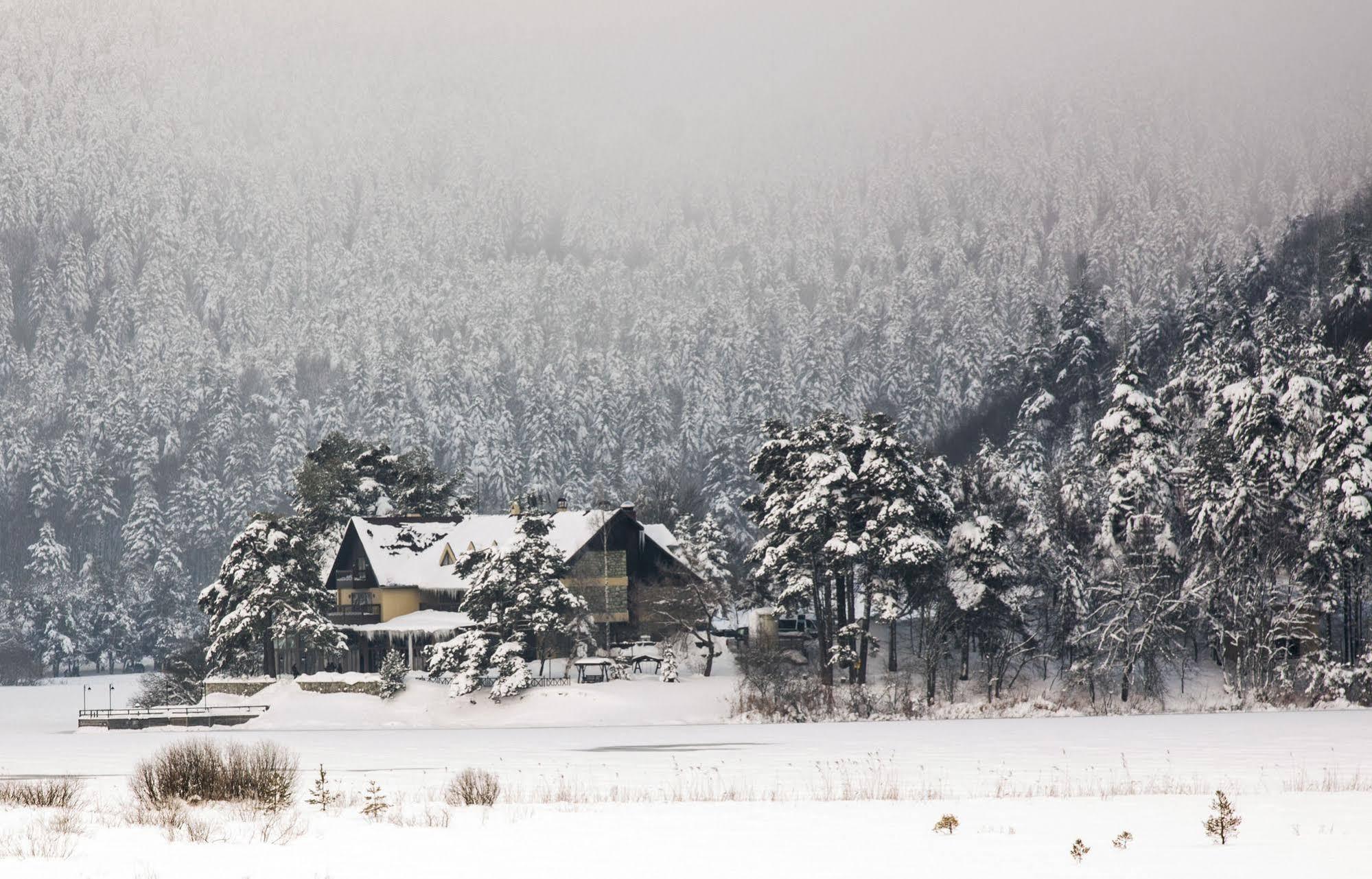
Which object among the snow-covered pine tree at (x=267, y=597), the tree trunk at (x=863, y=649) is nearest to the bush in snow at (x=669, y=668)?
the tree trunk at (x=863, y=649)

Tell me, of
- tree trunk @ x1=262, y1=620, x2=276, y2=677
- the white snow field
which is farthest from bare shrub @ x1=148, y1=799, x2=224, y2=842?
tree trunk @ x1=262, y1=620, x2=276, y2=677

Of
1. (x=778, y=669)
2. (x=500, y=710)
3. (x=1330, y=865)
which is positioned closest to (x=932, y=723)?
(x=778, y=669)

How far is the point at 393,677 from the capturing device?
7881 centimetres

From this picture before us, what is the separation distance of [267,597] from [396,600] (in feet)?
32.7

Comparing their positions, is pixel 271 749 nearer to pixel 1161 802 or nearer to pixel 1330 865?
pixel 1161 802

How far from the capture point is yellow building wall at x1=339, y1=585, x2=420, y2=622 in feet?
293

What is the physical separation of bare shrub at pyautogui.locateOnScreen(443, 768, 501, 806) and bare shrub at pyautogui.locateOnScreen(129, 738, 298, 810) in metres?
2.96

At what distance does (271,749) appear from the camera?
29531 mm

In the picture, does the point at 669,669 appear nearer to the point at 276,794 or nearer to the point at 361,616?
the point at 361,616

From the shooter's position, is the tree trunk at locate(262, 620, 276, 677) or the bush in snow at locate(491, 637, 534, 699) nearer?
the bush in snow at locate(491, 637, 534, 699)

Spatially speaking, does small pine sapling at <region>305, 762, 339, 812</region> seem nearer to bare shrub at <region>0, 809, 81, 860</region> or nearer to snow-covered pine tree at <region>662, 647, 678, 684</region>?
bare shrub at <region>0, 809, 81, 860</region>

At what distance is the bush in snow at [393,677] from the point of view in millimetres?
78562

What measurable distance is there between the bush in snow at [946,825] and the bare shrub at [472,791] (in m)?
8.89

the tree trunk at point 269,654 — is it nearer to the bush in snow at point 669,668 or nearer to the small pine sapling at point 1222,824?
the bush in snow at point 669,668
